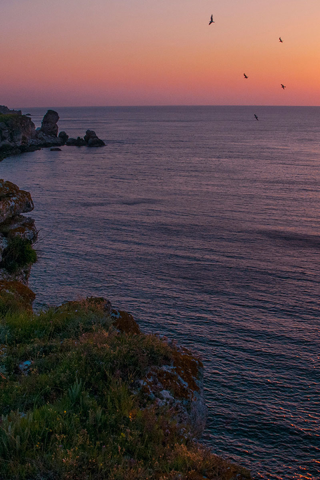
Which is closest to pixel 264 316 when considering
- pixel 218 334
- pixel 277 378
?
pixel 218 334

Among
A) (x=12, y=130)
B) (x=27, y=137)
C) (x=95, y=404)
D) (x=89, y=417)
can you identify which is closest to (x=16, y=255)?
(x=95, y=404)

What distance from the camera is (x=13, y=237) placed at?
16562 mm

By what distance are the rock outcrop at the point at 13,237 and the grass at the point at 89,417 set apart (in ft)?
26.6

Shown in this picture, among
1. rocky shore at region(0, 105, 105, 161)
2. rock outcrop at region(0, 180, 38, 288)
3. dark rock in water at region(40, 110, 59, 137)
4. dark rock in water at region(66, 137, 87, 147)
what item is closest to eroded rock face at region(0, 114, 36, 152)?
rocky shore at region(0, 105, 105, 161)

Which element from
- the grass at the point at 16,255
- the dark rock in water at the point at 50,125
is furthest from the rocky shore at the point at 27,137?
the grass at the point at 16,255

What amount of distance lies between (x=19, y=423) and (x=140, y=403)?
2.35 metres

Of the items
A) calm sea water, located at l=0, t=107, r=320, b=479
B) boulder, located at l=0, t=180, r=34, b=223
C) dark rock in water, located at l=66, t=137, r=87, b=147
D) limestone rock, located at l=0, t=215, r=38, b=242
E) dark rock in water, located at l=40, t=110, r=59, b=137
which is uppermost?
dark rock in water, located at l=40, t=110, r=59, b=137

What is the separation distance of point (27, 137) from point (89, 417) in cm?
11360

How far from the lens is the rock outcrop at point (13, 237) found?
16.3 meters

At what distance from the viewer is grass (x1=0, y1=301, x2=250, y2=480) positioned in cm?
514

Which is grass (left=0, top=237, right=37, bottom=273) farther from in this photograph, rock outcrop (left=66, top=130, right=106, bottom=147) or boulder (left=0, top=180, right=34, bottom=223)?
rock outcrop (left=66, top=130, right=106, bottom=147)

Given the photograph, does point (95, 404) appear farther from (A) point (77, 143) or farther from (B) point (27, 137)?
(A) point (77, 143)

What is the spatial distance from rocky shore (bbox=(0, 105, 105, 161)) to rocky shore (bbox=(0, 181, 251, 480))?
299 ft

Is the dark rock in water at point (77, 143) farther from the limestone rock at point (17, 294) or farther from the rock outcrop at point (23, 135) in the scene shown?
the limestone rock at point (17, 294)
